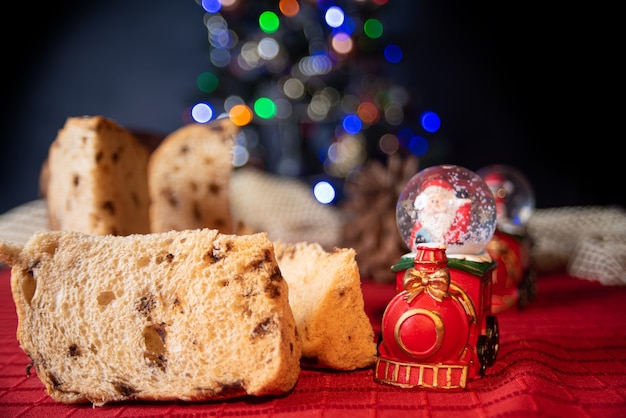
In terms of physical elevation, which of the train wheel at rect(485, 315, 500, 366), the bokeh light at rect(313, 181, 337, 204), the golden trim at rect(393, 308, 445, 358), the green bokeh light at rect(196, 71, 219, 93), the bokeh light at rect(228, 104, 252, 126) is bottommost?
the train wheel at rect(485, 315, 500, 366)

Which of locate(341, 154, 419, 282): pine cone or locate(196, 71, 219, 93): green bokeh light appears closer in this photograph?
locate(341, 154, 419, 282): pine cone

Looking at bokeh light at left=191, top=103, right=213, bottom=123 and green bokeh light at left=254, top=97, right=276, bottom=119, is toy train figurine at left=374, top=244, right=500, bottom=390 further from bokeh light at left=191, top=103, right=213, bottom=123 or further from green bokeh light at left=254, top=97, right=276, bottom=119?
bokeh light at left=191, top=103, right=213, bottom=123

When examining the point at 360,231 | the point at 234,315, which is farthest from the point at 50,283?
the point at 360,231

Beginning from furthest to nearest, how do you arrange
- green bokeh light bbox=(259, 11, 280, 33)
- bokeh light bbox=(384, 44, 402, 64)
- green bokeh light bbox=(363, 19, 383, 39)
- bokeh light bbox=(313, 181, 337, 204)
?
1. bokeh light bbox=(384, 44, 402, 64)
2. green bokeh light bbox=(363, 19, 383, 39)
3. green bokeh light bbox=(259, 11, 280, 33)
4. bokeh light bbox=(313, 181, 337, 204)

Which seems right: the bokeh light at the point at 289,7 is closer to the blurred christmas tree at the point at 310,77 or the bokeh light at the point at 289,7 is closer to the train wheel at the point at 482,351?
the blurred christmas tree at the point at 310,77

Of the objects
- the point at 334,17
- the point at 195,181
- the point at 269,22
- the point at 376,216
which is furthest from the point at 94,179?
the point at 334,17

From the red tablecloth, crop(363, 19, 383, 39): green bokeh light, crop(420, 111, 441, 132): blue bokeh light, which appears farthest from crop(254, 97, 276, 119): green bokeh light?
the red tablecloth

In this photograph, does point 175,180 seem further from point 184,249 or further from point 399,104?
point 399,104
